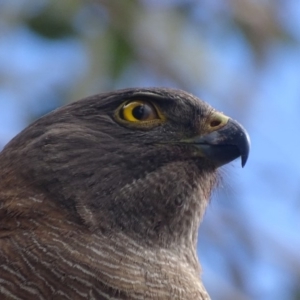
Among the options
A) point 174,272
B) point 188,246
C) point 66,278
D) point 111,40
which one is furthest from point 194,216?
point 111,40

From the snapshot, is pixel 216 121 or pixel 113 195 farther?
pixel 216 121

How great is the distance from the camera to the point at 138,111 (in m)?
4.58

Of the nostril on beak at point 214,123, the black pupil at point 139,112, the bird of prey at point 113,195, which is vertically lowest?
the bird of prey at point 113,195

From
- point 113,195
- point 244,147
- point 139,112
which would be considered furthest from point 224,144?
point 113,195

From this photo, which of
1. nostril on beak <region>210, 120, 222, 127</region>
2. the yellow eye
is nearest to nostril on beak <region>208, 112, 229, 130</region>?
nostril on beak <region>210, 120, 222, 127</region>

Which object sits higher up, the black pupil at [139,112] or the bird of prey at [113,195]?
the black pupil at [139,112]

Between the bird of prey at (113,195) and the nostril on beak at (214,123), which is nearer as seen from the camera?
the bird of prey at (113,195)

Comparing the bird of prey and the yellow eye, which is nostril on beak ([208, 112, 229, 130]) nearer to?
the bird of prey

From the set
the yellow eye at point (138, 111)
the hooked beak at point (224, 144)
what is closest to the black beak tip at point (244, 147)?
the hooked beak at point (224, 144)

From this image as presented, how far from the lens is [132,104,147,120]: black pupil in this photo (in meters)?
4.58

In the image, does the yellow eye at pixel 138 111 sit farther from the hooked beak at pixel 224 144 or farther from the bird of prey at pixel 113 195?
the hooked beak at pixel 224 144

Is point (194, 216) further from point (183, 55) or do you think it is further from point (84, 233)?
point (183, 55)

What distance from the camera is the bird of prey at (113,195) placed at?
12.6 ft

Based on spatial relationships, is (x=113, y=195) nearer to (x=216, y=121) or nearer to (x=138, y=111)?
(x=138, y=111)
